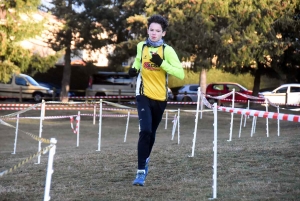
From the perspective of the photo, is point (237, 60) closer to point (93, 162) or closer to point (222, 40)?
point (222, 40)

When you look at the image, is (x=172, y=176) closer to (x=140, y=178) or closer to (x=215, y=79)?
(x=140, y=178)

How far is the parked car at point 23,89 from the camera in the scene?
3634 centimetres

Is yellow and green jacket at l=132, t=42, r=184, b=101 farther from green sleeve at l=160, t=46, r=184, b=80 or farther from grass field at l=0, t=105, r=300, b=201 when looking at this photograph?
grass field at l=0, t=105, r=300, b=201

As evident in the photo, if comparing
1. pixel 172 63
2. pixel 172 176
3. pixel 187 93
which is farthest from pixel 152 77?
pixel 187 93

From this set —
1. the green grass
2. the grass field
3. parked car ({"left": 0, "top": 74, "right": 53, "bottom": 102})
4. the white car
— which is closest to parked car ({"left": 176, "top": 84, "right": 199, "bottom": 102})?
the white car

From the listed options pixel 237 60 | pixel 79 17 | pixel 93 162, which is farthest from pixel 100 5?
pixel 93 162

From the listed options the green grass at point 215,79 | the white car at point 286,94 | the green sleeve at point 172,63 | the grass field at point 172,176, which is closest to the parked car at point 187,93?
the white car at point 286,94

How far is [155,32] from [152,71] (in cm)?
44

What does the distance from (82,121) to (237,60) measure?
7444 mm

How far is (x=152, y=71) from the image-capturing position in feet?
23.9

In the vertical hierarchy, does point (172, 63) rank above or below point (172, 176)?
above

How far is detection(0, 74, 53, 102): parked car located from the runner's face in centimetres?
2982

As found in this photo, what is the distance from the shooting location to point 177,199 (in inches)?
263

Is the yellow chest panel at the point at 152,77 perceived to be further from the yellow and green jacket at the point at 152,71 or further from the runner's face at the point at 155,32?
the runner's face at the point at 155,32
